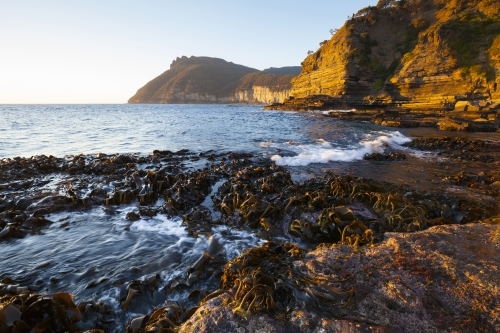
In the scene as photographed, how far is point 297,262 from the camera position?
3.72 meters

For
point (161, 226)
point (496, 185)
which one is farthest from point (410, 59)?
point (161, 226)

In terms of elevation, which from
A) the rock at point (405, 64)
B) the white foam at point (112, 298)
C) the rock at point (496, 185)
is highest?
the rock at point (405, 64)

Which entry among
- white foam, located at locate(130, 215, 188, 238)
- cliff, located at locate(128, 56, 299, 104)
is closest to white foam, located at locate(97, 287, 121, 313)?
white foam, located at locate(130, 215, 188, 238)

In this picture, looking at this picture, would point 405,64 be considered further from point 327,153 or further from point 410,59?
point 327,153

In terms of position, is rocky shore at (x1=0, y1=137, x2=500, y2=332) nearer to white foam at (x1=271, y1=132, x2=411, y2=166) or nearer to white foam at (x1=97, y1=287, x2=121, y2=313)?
white foam at (x1=97, y1=287, x2=121, y2=313)

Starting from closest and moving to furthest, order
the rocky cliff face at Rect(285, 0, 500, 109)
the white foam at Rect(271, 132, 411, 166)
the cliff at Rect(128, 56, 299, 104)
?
the white foam at Rect(271, 132, 411, 166) → the rocky cliff face at Rect(285, 0, 500, 109) → the cliff at Rect(128, 56, 299, 104)

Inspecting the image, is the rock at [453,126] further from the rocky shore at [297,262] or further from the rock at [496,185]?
the rock at [496,185]

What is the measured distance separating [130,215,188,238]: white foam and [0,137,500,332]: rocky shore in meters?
0.23

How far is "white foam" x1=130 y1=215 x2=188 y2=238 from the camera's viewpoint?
5715 millimetres

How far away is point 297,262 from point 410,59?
45.8 meters

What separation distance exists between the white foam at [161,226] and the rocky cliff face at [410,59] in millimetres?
35077

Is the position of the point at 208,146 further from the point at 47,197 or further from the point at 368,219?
the point at 368,219

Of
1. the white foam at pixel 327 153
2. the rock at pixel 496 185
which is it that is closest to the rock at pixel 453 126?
the white foam at pixel 327 153

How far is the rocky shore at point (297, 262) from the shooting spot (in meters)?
2.71
